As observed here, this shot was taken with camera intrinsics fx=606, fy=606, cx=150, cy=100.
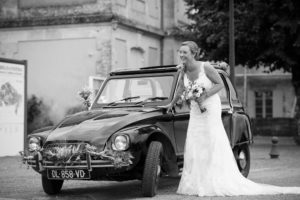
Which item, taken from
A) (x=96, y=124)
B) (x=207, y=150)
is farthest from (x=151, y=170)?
(x=207, y=150)

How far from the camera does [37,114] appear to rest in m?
25.3

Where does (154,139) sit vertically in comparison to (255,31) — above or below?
below

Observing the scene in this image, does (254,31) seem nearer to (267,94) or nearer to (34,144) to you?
(34,144)

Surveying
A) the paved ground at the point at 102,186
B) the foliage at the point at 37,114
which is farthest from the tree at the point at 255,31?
the paved ground at the point at 102,186

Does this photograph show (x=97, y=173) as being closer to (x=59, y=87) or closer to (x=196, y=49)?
(x=196, y=49)

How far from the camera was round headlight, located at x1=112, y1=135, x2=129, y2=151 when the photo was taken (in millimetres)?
7930

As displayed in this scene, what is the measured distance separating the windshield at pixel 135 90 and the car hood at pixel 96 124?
560mm

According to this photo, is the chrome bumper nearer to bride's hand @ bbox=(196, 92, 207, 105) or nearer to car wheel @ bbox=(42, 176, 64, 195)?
car wheel @ bbox=(42, 176, 64, 195)

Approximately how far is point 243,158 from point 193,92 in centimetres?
280

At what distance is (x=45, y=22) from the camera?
25203 mm

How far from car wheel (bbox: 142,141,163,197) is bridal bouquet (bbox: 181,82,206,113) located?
0.95 meters

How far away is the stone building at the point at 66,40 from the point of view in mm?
24609

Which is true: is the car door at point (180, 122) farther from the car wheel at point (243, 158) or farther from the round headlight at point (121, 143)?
the car wheel at point (243, 158)

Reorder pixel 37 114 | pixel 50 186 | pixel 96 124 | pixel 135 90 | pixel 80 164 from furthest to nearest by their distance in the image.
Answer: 1. pixel 37 114
2. pixel 135 90
3. pixel 50 186
4. pixel 96 124
5. pixel 80 164
